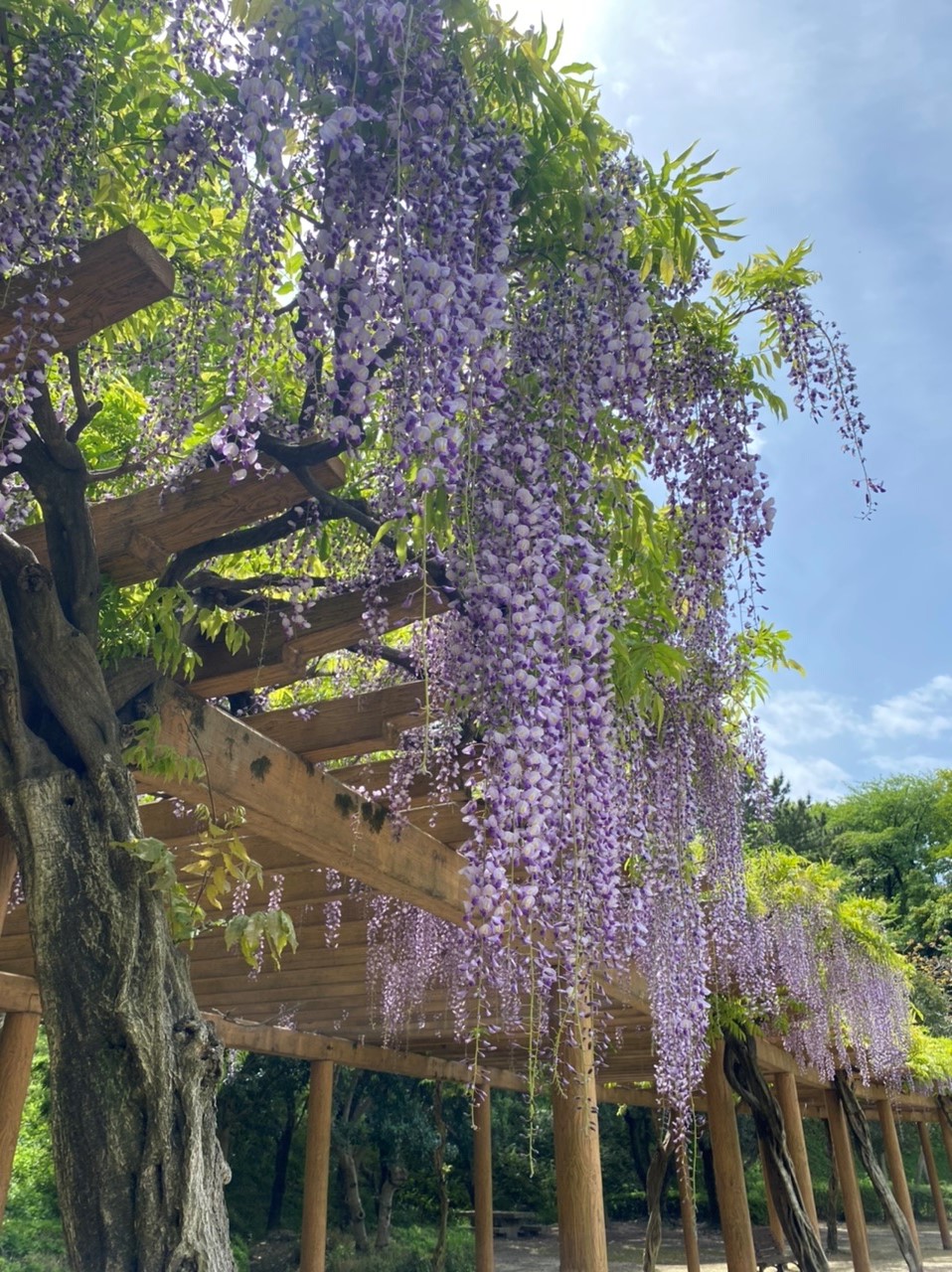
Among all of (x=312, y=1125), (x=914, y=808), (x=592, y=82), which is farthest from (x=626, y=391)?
(x=914, y=808)

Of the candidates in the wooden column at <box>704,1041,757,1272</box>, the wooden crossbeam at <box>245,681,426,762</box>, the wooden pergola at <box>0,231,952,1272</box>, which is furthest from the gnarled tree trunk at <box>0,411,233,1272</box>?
the wooden column at <box>704,1041,757,1272</box>

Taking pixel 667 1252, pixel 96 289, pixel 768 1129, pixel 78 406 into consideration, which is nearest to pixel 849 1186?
pixel 768 1129

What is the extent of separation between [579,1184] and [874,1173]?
6.87 meters

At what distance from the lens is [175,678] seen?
8.98ft

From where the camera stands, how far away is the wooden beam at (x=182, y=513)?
2.34 m

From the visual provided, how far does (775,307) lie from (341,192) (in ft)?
4.21

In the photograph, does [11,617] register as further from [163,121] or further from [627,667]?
[627,667]

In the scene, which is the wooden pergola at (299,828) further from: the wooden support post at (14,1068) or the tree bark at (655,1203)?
the tree bark at (655,1203)

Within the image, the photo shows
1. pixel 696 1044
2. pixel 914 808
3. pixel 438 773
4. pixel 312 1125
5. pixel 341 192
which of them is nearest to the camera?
pixel 341 192

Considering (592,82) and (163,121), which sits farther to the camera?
(163,121)

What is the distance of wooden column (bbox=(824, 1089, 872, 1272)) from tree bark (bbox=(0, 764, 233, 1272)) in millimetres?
8791

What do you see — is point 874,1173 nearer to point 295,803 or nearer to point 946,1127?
point 946,1127

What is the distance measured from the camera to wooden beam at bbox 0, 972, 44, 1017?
190 inches

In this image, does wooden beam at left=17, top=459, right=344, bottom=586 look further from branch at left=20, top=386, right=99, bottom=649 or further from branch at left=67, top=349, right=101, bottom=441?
branch at left=67, top=349, right=101, bottom=441
